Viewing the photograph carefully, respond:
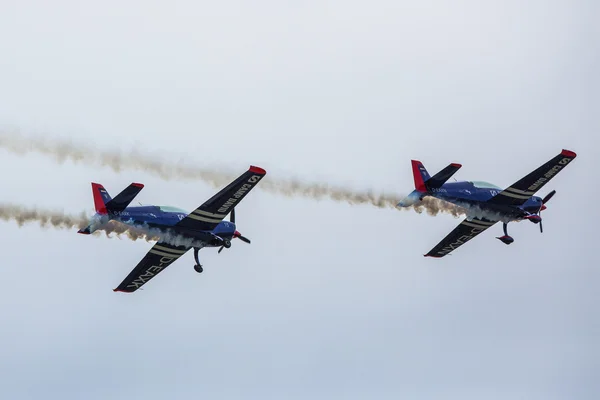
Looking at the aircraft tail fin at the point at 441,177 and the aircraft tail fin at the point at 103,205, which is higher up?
the aircraft tail fin at the point at 441,177

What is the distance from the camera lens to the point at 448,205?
70812 millimetres

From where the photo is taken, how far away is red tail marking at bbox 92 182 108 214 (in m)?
60.9

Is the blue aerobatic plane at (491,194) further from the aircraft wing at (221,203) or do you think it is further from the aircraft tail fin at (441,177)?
the aircraft wing at (221,203)

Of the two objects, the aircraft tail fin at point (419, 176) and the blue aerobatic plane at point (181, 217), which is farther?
the aircraft tail fin at point (419, 176)

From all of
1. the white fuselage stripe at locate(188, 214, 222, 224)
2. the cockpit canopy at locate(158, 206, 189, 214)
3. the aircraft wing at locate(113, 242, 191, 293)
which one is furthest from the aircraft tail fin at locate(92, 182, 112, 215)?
the aircraft wing at locate(113, 242, 191, 293)

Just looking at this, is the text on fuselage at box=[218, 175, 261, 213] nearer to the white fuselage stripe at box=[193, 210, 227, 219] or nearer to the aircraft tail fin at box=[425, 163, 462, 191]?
the white fuselage stripe at box=[193, 210, 227, 219]

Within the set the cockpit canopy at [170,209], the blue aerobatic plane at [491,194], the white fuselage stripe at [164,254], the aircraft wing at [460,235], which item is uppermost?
the blue aerobatic plane at [491,194]

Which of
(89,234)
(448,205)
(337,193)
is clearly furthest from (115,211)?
(448,205)

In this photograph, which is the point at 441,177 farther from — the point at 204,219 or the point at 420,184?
the point at 204,219

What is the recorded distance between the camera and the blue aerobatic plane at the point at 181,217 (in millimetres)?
60906

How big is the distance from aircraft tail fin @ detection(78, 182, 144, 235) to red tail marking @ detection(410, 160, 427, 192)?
13.9 metres

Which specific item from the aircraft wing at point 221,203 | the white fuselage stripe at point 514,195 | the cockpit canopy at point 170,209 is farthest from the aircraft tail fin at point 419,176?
the cockpit canopy at point 170,209

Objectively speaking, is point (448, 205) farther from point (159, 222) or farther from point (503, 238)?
point (159, 222)

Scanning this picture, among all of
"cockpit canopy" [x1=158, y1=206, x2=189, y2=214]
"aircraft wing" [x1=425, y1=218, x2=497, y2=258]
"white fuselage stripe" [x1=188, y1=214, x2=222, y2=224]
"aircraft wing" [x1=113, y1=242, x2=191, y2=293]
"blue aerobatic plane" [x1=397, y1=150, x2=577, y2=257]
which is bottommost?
"aircraft wing" [x1=113, y1=242, x2=191, y2=293]
